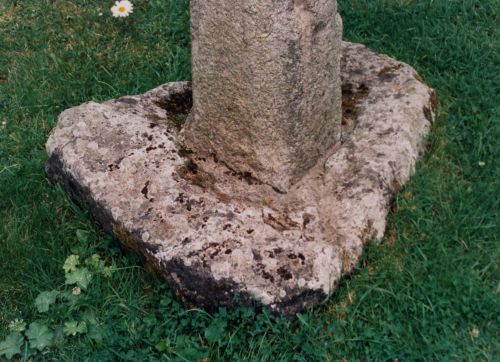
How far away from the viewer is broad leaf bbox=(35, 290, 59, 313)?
2.99 metres

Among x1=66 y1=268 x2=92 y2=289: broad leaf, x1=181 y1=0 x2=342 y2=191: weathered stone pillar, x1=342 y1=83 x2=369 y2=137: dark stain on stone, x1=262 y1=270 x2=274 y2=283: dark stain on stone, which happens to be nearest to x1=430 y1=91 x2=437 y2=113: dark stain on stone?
x1=342 y1=83 x2=369 y2=137: dark stain on stone

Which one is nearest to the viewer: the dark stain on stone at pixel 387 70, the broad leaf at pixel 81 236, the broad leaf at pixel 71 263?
the broad leaf at pixel 71 263

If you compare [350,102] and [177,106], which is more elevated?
[350,102]

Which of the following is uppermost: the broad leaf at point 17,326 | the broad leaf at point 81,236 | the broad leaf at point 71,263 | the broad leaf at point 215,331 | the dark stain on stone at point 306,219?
the dark stain on stone at point 306,219

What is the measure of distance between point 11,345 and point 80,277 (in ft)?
1.39

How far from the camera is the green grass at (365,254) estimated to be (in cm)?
272

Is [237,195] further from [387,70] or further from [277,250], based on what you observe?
[387,70]

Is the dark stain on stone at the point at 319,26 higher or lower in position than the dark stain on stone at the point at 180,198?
higher

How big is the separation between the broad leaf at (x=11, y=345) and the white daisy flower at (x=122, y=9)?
A: 253 cm

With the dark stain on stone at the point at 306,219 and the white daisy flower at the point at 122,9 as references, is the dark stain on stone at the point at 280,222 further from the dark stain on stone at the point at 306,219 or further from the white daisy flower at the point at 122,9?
the white daisy flower at the point at 122,9

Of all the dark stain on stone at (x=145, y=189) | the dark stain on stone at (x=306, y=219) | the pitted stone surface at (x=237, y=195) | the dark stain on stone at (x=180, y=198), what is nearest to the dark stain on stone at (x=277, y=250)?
the pitted stone surface at (x=237, y=195)

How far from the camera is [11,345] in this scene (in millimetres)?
2893

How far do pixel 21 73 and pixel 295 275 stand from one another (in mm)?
2670

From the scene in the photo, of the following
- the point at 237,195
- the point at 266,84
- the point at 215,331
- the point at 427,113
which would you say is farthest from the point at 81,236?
the point at 427,113
